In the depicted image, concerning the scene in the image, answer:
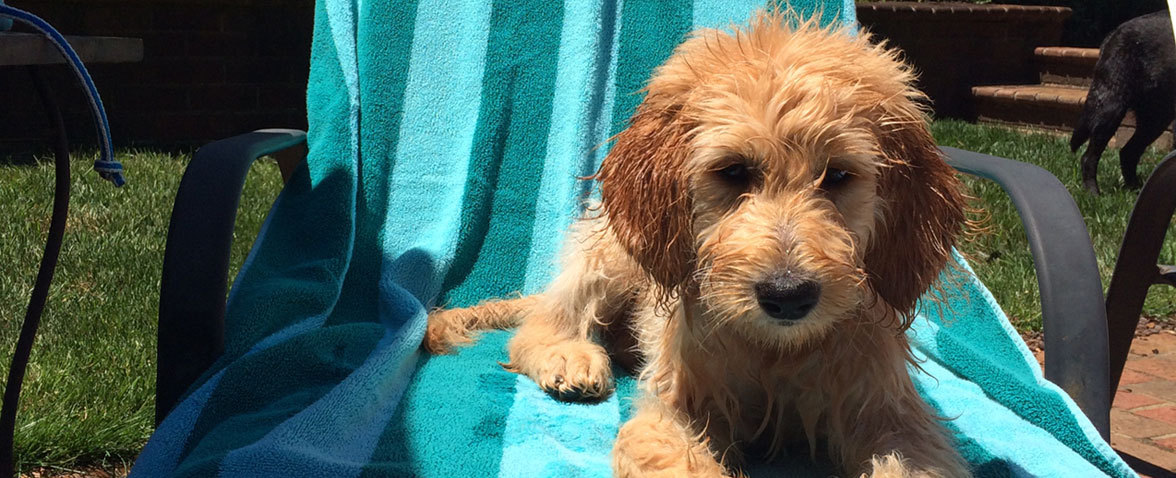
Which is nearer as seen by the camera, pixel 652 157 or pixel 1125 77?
pixel 652 157

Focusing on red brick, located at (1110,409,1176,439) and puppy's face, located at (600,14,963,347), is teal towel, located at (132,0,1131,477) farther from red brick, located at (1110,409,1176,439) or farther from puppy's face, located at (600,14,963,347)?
red brick, located at (1110,409,1176,439)

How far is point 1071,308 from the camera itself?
2361mm

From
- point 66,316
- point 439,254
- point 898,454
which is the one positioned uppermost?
point 898,454

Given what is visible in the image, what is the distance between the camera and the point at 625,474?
219 centimetres

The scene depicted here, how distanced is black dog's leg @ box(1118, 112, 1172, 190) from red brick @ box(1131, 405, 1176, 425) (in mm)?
4005

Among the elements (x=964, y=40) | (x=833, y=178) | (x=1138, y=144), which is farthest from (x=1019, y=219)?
(x=964, y=40)

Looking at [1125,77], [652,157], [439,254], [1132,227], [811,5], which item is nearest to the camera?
[652,157]

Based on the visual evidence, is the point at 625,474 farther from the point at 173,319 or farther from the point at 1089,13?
the point at 1089,13

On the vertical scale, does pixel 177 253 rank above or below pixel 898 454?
above

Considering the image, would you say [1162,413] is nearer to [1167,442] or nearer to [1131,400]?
[1131,400]

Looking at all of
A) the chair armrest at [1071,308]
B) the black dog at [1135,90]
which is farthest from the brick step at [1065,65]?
the chair armrest at [1071,308]

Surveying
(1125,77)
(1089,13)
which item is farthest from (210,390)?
(1089,13)

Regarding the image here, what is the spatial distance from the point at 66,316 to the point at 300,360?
1836 mm

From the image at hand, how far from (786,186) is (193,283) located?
1.28m
